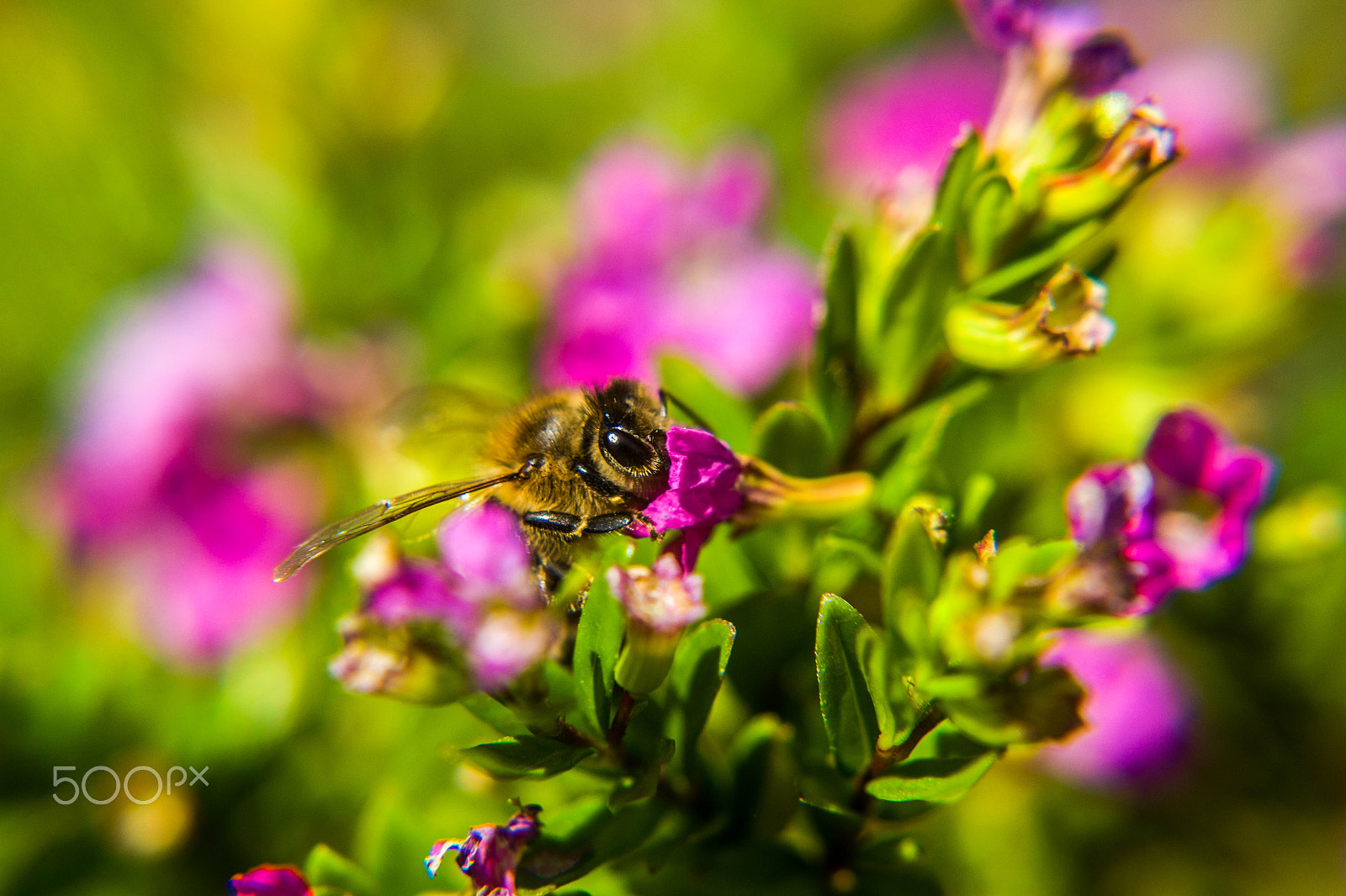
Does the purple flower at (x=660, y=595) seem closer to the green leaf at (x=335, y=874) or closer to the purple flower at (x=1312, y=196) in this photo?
the green leaf at (x=335, y=874)

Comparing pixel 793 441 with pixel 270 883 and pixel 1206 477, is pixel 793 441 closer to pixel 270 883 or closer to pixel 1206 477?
pixel 1206 477

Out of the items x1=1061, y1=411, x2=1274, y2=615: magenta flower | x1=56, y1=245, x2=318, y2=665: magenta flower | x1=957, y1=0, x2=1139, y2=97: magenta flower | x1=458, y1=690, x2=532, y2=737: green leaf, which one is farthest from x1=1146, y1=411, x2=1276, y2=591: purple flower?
x1=56, y1=245, x2=318, y2=665: magenta flower

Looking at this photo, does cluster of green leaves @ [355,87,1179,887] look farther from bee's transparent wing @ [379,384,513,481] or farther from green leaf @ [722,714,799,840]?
bee's transparent wing @ [379,384,513,481]

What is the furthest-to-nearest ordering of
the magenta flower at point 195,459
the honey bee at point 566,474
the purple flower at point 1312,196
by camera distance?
the magenta flower at point 195,459
the purple flower at point 1312,196
the honey bee at point 566,474

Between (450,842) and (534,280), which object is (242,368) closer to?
(534,280)

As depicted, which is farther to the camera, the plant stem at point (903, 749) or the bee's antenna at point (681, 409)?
the bee's antenna at point (681, 409)

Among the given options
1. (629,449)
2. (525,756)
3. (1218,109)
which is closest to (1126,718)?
(629,449)

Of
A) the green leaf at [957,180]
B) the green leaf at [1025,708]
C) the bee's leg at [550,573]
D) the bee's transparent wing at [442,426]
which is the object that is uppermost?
the bee's transparent wing at [442,426]

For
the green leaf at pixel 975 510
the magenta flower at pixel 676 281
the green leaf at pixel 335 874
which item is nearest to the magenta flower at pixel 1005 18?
the green leaf at pixel 975 510
